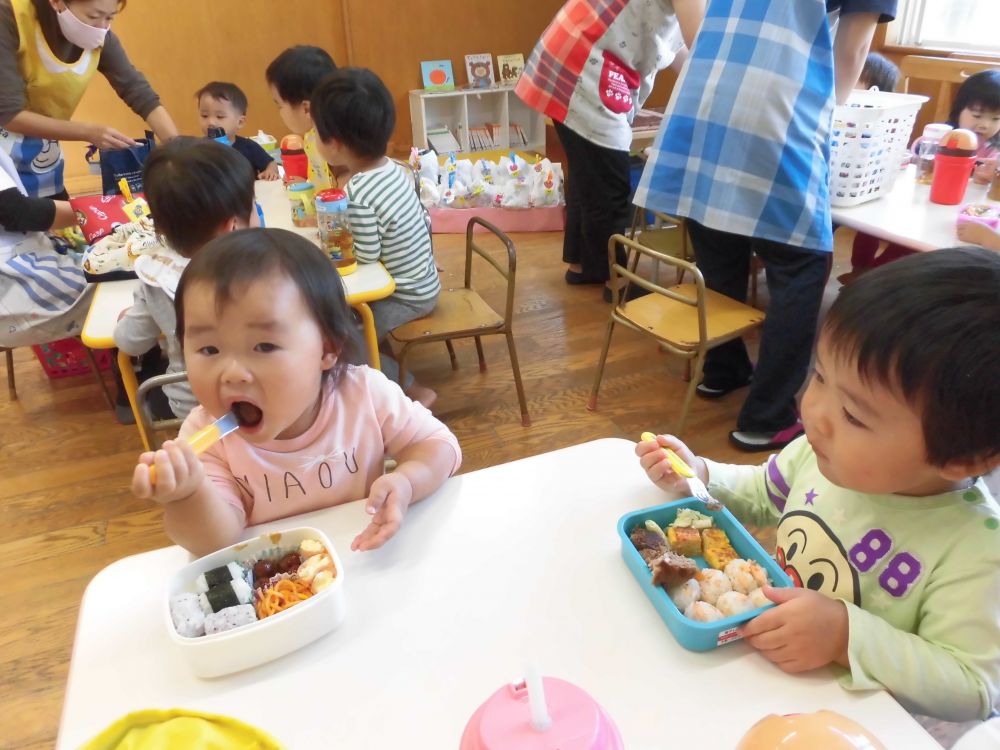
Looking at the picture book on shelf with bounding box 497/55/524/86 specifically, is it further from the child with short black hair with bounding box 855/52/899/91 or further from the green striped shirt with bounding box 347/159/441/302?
the green striped shirt with bounding box 347/159/441/302

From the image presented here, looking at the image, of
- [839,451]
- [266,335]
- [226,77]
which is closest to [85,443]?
[266,335]

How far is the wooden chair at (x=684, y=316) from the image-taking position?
2.06 metres

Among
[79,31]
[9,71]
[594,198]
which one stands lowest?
[594,198]

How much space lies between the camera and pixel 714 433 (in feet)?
7.82

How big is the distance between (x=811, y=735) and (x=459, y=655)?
1.17 feet

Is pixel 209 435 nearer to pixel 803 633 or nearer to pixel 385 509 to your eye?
pixel 385 509

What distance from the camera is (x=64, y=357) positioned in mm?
2842

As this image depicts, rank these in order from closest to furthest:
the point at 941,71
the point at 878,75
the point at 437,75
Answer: the point at 878,75, the point at 941,71, the point at 437,75

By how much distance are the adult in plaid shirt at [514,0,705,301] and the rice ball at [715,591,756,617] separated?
2557mm

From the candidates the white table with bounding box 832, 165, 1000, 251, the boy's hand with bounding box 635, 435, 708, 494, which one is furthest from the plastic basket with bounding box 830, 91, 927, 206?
the boy's hand with bounding box 635, 435, 708, 494

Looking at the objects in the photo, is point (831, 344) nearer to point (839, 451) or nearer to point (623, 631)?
point (839, 451)

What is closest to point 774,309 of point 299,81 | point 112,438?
point 299,81

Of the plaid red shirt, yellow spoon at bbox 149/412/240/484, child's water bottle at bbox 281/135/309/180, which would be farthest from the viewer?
→ the plaid red shirt

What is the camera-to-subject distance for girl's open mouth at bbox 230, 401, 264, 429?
35.4 inches
